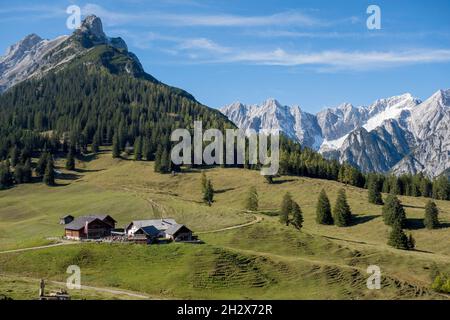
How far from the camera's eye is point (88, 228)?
101 meters

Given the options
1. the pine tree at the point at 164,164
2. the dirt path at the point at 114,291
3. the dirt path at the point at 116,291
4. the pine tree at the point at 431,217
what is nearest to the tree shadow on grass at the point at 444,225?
the pine tree at the point at 431,217

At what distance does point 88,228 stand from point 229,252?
107 feet

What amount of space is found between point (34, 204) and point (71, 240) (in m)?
68.4

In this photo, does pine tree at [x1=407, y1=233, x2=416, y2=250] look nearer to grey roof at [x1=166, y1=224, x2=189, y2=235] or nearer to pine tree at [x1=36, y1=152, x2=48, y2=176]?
grey roof at [x1=166, y1=224, x2=189, y2=235]

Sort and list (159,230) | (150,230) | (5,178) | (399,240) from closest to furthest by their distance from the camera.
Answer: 1. (150,230)
2. (159,230)
3. (399,240)
4. (5,178)

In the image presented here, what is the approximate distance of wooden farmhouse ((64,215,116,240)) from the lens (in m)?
99.2

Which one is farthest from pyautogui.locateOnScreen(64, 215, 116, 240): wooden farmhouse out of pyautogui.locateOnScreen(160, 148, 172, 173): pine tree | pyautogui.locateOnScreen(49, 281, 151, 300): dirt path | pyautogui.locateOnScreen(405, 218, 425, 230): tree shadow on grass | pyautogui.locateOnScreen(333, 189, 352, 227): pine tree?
pyautogui.locateOnScreen(160, 148, 172, 173): pine tree

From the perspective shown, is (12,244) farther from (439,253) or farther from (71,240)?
(439,253)

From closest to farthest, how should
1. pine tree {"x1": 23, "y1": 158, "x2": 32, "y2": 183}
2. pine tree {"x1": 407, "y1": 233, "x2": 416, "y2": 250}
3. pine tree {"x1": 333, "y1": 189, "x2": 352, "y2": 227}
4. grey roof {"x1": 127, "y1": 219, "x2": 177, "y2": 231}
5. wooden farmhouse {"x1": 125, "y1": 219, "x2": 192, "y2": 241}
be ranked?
wooden farmhouse {"x1": 125, "y1": 219, "x2": 192, "y2": 241}, grey roof {"x1": 127, "y1": 219, "x2": 177, "y2": 231}, pine tree {"x1": 407, "y1": 233, "x2": 416, "y2": 250}, pine tree {"x1": 333, "y1": 189, "x2": 352, "y2": 227}, pine tree {"x1": 23, "y1": 158, "x2": 32, "y2": 183}

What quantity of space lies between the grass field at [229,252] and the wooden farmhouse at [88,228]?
5.55 m

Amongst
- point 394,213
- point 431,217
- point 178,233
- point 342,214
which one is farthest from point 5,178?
point 431,217

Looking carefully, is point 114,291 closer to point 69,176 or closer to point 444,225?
point 444,225

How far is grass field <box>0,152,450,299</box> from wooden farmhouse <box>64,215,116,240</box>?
5554 mm

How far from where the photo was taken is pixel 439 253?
364 feet
